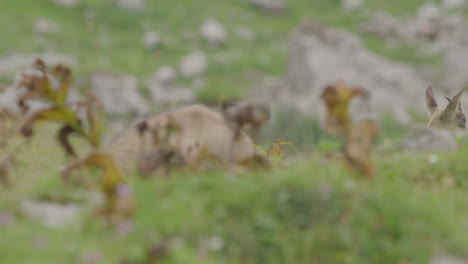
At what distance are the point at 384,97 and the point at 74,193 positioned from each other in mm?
29340

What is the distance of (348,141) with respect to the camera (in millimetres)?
6355

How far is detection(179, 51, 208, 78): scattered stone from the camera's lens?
36.3 metres

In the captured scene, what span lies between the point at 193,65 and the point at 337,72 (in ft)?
22.0

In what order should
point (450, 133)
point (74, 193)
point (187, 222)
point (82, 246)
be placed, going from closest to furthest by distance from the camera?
point (82, 246), point (187, 222), point (74, 193), point (450, 133)

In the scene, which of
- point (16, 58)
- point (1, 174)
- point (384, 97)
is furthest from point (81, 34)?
point (1, 174)

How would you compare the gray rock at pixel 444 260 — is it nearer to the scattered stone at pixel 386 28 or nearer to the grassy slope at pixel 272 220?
the grassy slope at pixel 272 220

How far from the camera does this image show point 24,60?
3331 cm

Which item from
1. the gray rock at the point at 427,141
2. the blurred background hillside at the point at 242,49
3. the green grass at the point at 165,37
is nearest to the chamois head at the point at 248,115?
the gray rock at the point at 427,141

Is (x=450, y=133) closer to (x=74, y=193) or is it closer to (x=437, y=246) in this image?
(x=437, y=246)

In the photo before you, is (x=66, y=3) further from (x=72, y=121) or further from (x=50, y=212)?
(x=50, y=212)

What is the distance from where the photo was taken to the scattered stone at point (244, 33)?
41.6m

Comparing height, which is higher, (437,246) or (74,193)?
(74,193)

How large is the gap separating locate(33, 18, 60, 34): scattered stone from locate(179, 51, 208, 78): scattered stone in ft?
21.3

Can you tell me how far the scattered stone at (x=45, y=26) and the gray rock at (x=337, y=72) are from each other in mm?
11194
